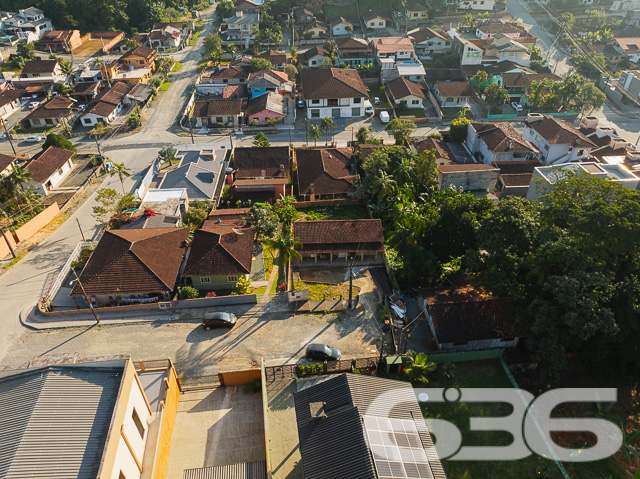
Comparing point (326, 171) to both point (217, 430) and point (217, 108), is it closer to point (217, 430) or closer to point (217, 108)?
point (217, 108)

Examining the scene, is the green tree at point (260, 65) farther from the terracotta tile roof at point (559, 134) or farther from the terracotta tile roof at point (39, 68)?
the terracotta tile roof at point (559, 134)

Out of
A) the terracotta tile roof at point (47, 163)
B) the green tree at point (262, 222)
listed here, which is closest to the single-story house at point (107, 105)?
the terracotta tile roof at point (47, 163)

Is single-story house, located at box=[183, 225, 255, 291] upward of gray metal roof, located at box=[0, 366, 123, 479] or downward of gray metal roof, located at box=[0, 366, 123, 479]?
downward

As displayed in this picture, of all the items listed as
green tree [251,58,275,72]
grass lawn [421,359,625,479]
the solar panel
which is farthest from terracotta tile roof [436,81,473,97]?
the solar panel

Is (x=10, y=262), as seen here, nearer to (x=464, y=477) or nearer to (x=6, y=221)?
(x=6, y=221)

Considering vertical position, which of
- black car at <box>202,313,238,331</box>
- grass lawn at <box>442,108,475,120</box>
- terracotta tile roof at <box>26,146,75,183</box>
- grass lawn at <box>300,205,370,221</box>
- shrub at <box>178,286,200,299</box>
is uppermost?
black car at <box>202,313,238,331</box>

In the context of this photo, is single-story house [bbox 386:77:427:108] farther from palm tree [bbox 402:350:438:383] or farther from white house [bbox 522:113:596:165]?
palm tree [bbox 402:350:438:383]

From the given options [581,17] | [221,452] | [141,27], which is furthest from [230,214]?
[581,17]
